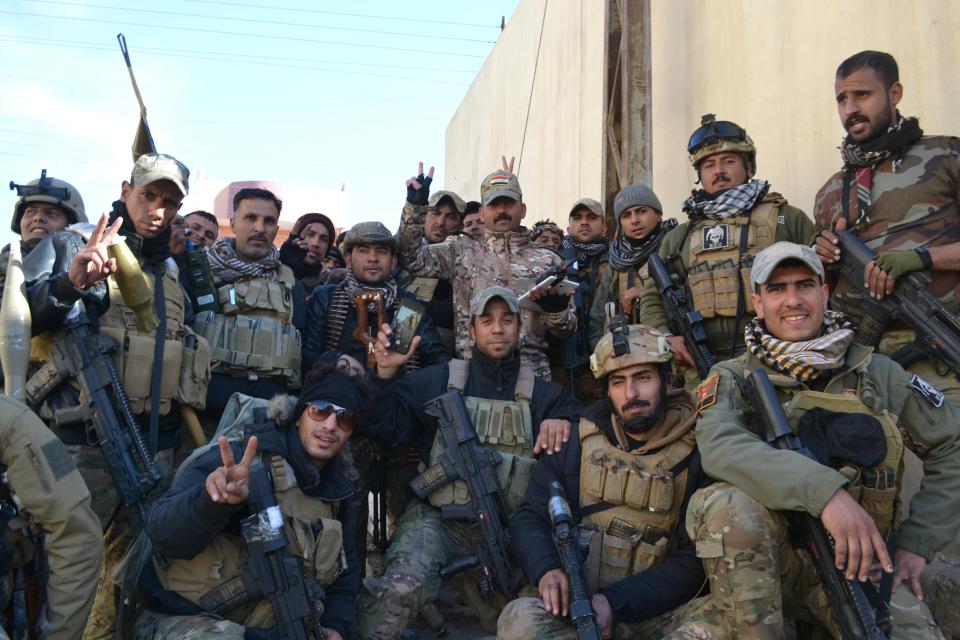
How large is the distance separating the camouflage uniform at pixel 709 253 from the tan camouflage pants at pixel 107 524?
2.93 m

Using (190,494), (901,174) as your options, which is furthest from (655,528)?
(901,174)

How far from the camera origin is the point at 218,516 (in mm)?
2654

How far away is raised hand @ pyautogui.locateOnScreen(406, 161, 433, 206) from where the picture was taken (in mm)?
5184

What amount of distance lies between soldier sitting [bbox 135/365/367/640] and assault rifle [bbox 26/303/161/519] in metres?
0.51

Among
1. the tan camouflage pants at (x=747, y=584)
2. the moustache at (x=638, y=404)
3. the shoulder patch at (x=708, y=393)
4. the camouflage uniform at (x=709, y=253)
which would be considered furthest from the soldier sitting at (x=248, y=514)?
the camouflage uniform at (x=709, y=253)

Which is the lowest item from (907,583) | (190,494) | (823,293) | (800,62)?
(907,583)

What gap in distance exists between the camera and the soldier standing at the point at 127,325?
3.25 m

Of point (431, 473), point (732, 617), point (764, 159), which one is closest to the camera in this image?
point (732, 617)

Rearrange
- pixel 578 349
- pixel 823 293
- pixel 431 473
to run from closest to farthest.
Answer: pixel 823 293
pixel 431 473
pixel 578 349

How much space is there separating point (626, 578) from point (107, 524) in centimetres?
246

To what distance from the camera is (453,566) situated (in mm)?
3477

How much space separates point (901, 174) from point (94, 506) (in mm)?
4206

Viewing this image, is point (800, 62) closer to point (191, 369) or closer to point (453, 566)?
point (453, 566)

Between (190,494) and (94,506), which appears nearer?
(190,494)
